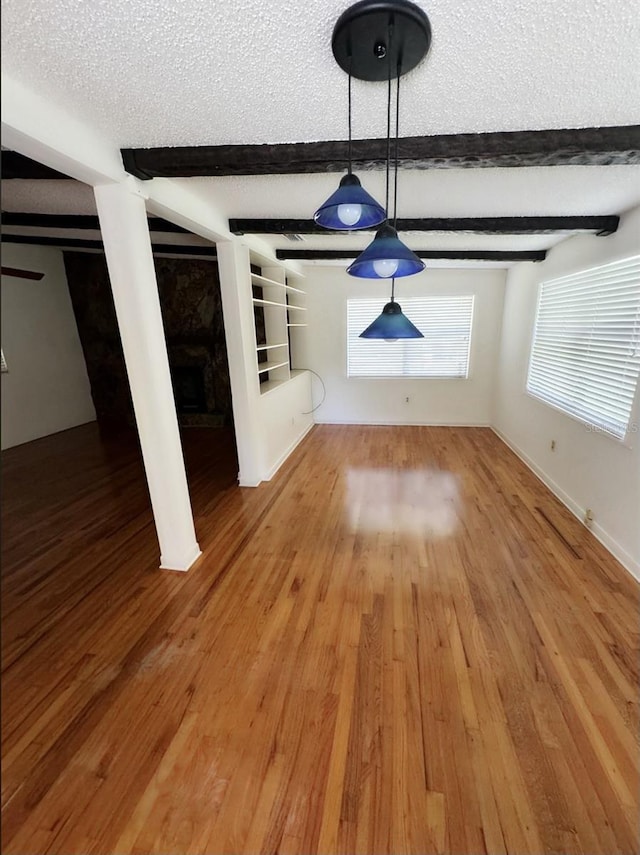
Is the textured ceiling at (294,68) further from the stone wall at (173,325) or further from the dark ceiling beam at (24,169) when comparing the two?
the stone wall at (173,325)

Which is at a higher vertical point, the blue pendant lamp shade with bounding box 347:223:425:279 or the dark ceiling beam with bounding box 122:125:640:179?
the dark ceiling beam with bounding box 122:125:640:179

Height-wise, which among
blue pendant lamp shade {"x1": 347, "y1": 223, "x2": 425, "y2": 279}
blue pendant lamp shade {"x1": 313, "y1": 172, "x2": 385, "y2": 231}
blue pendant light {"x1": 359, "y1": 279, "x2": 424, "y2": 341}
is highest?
blue pendant lamp shade {"x1": 313, "y1": 172, "x2": 385, "y2": 231}

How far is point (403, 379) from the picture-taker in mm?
5895

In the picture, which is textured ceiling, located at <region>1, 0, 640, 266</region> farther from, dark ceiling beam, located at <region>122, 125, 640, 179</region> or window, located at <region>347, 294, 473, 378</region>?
window, located at <region>347, 294, 473, 378</region>

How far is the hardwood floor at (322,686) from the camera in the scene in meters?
1.22

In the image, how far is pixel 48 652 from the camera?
6.05 ft

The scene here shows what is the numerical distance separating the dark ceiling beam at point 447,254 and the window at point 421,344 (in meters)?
1.12

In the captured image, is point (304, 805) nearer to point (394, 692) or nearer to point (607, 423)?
point (394, 692)

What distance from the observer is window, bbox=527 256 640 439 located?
2.56 m

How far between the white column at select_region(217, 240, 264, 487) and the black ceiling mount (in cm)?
213

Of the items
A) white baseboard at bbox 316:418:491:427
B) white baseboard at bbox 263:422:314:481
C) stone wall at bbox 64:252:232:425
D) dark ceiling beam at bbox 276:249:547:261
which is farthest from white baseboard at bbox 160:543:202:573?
white baseboard at bbox 316:418:491:427

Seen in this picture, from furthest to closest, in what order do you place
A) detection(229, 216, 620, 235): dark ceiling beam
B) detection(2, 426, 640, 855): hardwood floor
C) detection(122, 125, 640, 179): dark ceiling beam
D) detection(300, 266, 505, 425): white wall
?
detection(300, 266, 505, 425): white wall
detection(229, 216, 620, 235): dark ceiling beam
detection(122, 125, 640, 179): dark ceiling beam
detection(2, 426, 640, 855): hardwood floor

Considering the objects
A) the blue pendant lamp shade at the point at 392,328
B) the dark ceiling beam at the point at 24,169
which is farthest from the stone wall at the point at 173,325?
the blue pendant lamp shade at the point at 392,328

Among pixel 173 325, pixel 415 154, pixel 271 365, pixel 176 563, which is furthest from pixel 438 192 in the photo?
pixel 173 325
